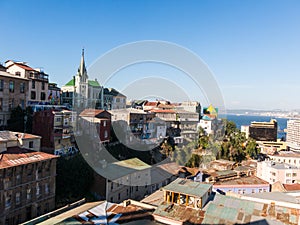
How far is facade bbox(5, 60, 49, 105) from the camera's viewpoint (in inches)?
1148

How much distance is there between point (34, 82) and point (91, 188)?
15791 millimetres

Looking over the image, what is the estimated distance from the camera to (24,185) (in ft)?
54.0

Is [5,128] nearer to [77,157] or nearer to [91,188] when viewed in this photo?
[77,157]

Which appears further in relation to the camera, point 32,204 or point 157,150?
point 157,150

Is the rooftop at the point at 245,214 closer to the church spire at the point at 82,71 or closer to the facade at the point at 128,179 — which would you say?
the facade at the point at 128,179

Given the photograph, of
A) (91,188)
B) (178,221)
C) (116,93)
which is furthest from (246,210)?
(116,93)

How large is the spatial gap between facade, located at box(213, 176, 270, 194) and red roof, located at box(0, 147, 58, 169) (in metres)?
17.3

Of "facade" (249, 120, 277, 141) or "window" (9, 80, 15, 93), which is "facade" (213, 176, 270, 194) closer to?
"window" (9, 80, 15, 93)

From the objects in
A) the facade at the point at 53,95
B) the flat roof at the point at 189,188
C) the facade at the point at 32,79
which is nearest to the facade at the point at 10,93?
the facade at the point at 32,79

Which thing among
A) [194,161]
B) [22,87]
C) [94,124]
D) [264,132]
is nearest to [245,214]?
[94,124]

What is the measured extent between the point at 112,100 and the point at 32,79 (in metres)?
19.7

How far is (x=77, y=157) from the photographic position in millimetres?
23828

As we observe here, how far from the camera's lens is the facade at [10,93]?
25.3 metres

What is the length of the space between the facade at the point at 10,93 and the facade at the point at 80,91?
12675 mm
